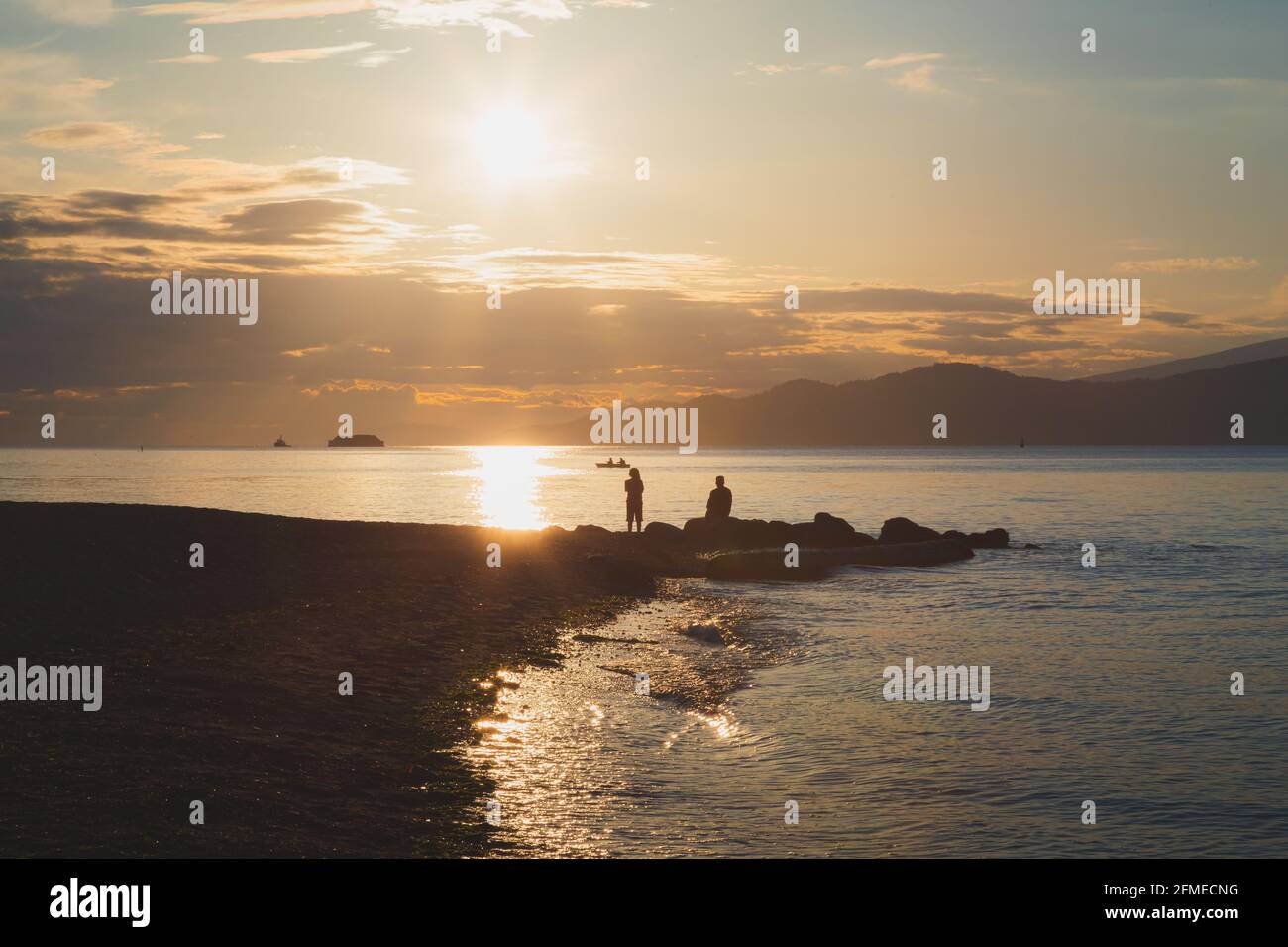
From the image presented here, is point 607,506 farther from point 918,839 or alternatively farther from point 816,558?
point 918,839

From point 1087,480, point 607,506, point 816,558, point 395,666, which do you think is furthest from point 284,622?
point 1087,480

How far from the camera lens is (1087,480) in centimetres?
11325

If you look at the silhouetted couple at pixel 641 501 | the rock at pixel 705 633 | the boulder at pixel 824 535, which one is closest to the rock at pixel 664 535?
the silhouetted couple at pixel 641 501

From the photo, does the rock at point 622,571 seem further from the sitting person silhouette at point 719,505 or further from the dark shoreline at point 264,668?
the sitting person silhouette at point 719,505

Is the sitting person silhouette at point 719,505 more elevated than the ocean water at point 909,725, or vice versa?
the sitting person silhouette at point 719,505

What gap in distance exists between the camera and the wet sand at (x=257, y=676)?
29.3ft

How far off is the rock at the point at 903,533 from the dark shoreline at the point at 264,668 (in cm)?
911

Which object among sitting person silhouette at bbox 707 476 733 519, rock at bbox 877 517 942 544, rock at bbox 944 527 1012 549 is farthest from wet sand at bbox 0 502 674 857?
rock at bbox 944 527 1012 549

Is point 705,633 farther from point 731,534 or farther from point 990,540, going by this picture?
point 990,540

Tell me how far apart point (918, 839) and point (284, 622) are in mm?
12053

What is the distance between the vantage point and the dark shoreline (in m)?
8.96

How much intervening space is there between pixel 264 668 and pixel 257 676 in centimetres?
50

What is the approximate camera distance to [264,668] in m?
14.5
